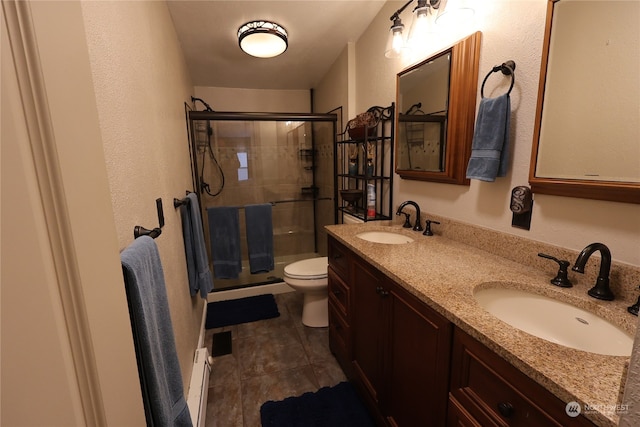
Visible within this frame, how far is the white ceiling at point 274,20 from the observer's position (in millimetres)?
1814

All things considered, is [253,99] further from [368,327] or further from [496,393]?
[496,393]

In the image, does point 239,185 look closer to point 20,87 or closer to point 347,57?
point 347,57

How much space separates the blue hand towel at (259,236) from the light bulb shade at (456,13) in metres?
1.97

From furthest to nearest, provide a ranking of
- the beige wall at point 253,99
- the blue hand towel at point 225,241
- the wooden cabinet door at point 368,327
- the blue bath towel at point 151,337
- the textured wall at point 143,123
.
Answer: the beige wall at point 253,99 < the blue hand towel at point 225,241 < the wooden cabinet door at point 368,327 < the textured wall at point 143,123 < the blue bath towel at point 151,337

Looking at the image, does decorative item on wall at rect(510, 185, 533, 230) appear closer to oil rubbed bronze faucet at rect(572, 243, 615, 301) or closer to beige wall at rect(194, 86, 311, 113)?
oil rubbed bronze faucet at rect(572, 243, 615, 301)

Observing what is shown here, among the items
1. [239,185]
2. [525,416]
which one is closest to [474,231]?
[525,416]

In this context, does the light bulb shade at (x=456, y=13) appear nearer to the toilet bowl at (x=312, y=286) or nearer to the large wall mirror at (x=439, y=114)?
the large wall mirror at (x=439, y=114)

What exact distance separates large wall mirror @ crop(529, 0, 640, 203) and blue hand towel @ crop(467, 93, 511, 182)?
114mm

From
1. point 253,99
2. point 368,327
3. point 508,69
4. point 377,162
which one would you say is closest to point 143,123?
point 368,327

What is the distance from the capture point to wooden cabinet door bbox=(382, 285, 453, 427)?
2.88 ft

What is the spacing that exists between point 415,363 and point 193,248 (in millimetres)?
1424

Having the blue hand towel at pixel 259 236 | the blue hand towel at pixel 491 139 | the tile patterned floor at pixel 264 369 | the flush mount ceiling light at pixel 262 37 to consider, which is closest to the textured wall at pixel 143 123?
the tile patterned floor at pixel 264 369

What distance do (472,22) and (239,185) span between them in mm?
2724

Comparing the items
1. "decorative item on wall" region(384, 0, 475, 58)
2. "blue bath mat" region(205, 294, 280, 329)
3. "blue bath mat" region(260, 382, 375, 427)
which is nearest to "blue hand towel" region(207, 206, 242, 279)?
"blue bath mat" region(205, 294, 280, 329)
